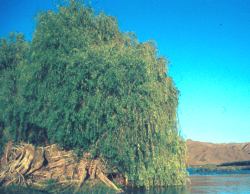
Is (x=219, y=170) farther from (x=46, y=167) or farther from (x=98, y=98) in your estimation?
(x=98, y=98)

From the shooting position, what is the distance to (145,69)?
1196 inches

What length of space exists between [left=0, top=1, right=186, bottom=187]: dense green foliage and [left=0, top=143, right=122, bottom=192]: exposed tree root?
1.32m

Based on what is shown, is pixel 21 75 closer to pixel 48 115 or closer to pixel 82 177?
pixel 48 115

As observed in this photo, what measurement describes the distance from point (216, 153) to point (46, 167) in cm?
14814

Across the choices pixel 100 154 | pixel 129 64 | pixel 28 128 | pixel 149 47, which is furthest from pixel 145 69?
pixel 28 128

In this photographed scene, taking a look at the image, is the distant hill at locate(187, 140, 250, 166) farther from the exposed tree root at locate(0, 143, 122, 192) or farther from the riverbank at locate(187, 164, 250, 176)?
the exposed tree root at locate(0, 143, 122, 192)

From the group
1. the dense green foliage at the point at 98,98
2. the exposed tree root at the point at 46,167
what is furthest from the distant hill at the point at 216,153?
the dense green foliage at the point at 98,98

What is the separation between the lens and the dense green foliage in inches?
Result: 1174

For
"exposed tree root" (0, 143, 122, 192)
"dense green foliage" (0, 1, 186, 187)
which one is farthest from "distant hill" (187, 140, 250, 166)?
"dense green foliage" (0, 1, 186, 187)

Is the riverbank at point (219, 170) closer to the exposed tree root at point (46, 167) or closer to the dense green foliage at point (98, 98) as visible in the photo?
the dense green foliage at point (98, 98)

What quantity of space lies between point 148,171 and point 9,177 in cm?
1107

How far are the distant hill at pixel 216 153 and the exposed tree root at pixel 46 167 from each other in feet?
408

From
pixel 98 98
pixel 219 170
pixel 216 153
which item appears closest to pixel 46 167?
pixel 98 98

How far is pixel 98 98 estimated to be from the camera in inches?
1155
